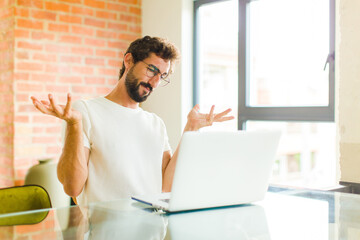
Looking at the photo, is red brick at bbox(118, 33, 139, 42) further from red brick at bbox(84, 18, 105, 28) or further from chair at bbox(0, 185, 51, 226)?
chair at bbox(0, 185, 51, 226)

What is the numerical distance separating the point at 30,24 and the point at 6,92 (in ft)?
1.69

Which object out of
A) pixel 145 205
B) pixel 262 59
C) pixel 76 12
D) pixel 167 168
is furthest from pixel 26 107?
pixel 145 205

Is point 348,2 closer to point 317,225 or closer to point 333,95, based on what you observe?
point 333,95

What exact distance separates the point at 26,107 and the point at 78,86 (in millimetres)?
445

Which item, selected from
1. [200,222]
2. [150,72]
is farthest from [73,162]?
[200,222]

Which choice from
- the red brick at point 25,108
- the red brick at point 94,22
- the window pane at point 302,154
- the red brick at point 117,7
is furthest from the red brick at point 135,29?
the window pane at point 302,154

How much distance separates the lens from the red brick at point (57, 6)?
3.21 meters

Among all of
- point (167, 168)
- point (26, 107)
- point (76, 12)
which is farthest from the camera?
point (76, 12)

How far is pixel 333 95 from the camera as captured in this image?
264 cm

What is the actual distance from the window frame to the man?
41.8 inches

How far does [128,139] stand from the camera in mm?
1966

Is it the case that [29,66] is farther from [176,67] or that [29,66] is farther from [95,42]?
[176,67]

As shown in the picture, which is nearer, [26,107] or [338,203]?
[338,203]

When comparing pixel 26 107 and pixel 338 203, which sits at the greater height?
pixel 26 107
